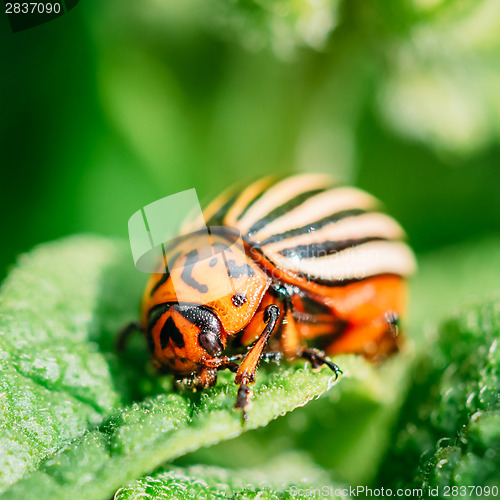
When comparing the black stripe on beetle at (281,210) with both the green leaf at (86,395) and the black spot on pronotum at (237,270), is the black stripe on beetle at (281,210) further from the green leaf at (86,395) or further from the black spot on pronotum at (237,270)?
the green leaf at (86,395)

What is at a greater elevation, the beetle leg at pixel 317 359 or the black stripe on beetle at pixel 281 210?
the black stripe on beetle at pixel 281 210

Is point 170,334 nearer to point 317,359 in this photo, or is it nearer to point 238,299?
point 238,299

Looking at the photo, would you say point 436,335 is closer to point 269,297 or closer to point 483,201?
point 269,297

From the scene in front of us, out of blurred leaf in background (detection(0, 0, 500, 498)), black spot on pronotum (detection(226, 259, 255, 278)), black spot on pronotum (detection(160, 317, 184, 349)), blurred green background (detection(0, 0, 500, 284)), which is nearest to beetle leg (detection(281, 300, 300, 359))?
black spot on pronotum (detection(226, 259, 255, 278))

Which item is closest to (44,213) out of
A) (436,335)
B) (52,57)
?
(52,57)
